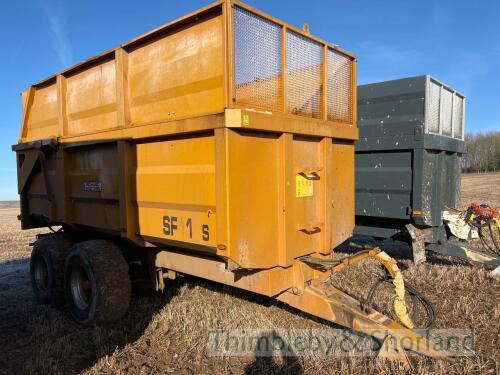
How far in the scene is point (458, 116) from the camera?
20.1 feet

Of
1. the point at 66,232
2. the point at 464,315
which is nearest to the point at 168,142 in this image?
the point at 66,232

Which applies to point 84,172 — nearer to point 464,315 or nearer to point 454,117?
point 464,315

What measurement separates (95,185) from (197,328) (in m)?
1.78

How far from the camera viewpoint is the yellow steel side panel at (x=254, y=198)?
9.21 feet

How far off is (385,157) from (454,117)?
1.33 meters

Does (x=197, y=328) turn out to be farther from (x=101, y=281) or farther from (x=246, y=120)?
(x=246, y=120)

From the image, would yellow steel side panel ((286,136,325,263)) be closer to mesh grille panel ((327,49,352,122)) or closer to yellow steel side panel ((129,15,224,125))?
mesh grille panel ((327,49,352,122))

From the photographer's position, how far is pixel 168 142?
3.36 metres

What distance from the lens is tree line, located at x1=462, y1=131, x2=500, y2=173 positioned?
53.6 metres

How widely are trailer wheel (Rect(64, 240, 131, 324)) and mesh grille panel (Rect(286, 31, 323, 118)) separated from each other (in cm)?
224

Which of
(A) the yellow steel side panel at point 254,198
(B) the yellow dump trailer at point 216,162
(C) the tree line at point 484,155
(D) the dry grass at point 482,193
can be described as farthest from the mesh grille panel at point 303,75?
(C) the tree line at point 484,155

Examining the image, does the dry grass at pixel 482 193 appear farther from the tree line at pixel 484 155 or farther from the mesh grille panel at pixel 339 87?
the tree line at pixel 484 155

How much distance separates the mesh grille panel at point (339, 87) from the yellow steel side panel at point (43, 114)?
10.9ft

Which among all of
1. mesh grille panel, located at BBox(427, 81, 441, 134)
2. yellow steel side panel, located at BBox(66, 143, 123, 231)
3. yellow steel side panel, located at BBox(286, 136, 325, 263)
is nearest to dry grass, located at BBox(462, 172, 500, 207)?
mesh grille panel, located at BBox(427, 81, 441, 134)
